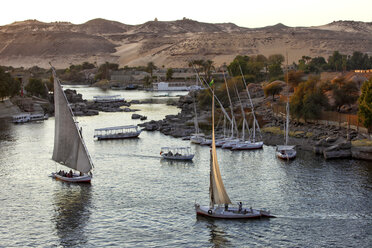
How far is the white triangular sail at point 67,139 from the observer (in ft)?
103

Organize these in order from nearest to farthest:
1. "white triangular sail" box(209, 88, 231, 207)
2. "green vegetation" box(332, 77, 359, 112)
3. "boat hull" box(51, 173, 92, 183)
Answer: "white triangular sail" box(209, 88, 231, 207) < "boat hull" box(51, 173, 92, 183) < "green vegetation" box(332, 77, 359, 112)

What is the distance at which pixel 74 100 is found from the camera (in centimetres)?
8075

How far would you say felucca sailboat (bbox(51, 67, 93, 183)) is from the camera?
3125 centimetres

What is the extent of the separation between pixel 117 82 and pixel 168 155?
10024cm

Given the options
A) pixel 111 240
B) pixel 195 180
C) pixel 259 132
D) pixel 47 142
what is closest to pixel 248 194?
pixel 195 180

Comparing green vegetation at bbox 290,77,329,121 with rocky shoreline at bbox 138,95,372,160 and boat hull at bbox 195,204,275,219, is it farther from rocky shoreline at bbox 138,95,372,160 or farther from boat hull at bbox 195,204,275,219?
boat hull at bbox 195,204,275,219

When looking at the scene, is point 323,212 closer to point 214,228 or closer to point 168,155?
point 214,228

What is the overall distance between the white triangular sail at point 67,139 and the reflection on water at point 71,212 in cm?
150

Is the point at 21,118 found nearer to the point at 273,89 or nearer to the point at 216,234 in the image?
the point at 273,89

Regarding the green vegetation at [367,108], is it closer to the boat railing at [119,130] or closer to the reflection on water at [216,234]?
the boat railing at [119,130]

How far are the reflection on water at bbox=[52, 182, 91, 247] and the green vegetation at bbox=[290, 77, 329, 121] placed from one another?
23864 mm

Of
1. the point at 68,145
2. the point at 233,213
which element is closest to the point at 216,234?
the point at 233,213

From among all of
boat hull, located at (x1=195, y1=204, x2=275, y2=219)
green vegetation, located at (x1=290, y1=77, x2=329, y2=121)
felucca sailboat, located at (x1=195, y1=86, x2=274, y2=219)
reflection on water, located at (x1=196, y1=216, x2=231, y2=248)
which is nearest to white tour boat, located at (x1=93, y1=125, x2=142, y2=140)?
green vegetation, located at (x1=290, y1=77, x2=329, y2=121)

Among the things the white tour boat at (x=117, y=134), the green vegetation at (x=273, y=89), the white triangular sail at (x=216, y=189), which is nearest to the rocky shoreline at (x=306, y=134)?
the white tour boat at (x=117, y=134)
